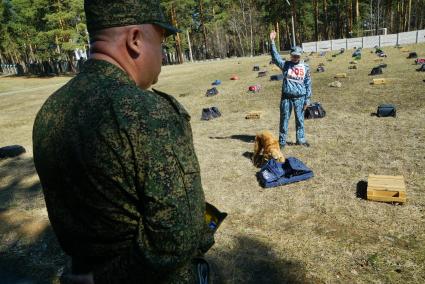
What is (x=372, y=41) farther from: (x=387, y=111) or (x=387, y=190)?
(x=387, y=190)

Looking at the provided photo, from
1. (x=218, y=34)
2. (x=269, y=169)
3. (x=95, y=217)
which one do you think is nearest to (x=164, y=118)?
(x=95, y=217)

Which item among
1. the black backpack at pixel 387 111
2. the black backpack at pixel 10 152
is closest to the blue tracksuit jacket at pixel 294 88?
the black backpack at pixel 387 111

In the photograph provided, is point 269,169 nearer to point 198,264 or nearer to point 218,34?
point 198,264

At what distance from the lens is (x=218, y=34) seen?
2721 inches

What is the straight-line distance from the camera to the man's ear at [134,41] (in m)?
1.50

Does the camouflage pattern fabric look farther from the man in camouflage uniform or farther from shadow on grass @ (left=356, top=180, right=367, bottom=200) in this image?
shadow on grass @ (left=356, top=180, right=367, bottom=200)

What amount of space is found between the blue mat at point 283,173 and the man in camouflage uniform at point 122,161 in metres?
5.38

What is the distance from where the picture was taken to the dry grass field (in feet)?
14.5

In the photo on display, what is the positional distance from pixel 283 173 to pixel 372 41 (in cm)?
4012

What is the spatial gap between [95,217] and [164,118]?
0.51 m

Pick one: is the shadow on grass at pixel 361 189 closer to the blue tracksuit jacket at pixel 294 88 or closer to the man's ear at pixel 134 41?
the blue tracksuit jacket at pixel 294 88

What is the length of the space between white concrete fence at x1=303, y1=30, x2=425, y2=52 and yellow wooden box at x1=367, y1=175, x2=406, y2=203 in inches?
1549

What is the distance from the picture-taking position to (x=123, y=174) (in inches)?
52.6

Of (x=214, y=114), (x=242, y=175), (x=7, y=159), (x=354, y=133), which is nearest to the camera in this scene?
(x=242, y=175)
